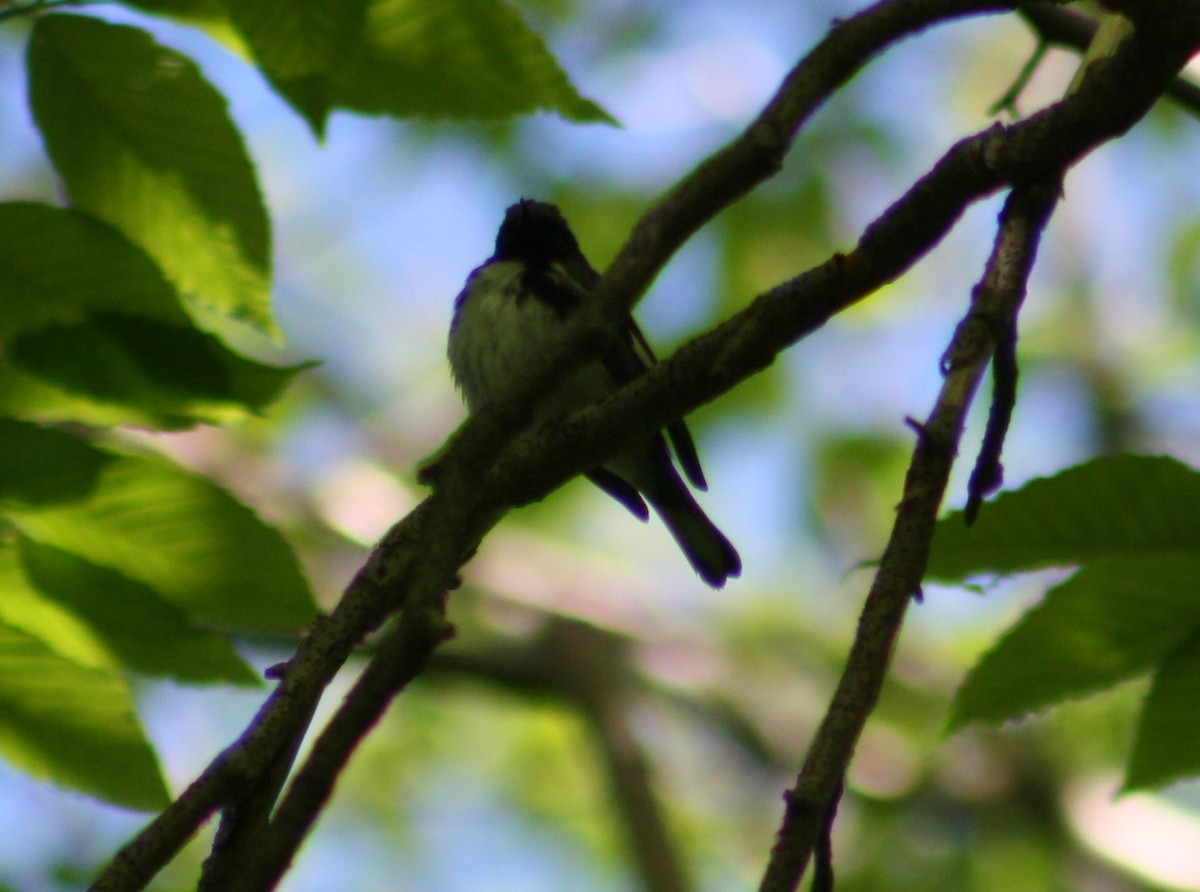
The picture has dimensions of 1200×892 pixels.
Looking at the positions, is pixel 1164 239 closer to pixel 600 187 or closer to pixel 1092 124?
pixel 600 187

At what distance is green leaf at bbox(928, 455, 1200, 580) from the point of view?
1.92 meters

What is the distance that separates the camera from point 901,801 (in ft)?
25.4

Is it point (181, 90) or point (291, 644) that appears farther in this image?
point (291, 644)

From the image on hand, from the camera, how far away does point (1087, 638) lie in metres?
2.04

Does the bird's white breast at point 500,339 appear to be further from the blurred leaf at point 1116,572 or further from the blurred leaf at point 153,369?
the blurred leaf at point 1116,572

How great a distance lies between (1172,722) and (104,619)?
1.63 metres

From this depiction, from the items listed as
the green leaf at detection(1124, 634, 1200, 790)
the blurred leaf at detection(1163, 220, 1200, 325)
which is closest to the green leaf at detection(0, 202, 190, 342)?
the green leaf at detection(1124, 634, 1200, 790)

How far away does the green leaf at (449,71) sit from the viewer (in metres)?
2.26

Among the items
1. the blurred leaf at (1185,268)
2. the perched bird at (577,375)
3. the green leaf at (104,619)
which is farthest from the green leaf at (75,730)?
the blurred leaf at (1185,268)

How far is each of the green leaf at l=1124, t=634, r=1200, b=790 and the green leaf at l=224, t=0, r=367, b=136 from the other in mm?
1545

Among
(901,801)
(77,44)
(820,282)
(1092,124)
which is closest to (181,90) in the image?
(77,44)

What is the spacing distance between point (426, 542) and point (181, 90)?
1.39 m

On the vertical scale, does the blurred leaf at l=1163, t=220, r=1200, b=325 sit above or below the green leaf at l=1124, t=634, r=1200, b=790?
above

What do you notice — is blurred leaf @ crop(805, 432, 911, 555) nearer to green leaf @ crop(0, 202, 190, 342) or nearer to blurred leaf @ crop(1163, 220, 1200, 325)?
blurred leaf @ crop(1163, 220, 1200, 325)
